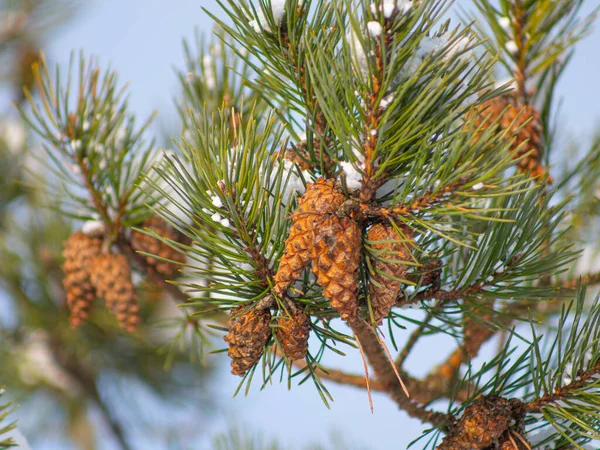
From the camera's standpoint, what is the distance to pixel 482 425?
1.34 ft

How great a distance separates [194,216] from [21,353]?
0.90m

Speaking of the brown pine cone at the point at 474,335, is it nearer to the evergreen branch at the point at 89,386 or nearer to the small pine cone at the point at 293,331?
the small pine cone at the point at 293,331

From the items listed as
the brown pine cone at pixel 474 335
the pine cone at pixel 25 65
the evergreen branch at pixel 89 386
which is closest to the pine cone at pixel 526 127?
the brown pine cone at pixel 474 335

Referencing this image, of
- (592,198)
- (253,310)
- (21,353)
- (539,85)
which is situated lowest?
(21,353)

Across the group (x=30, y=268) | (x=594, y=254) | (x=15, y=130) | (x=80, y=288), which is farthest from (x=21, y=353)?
(x=594, y=254)

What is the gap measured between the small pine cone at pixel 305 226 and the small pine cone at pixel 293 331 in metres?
0.03

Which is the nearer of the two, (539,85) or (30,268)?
(539,85)

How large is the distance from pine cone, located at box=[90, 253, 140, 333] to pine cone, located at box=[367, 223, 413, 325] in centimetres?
30

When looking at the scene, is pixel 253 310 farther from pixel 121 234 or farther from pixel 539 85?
pixel 539 85

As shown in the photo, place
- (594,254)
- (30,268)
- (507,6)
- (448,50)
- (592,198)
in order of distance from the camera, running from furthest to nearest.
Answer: (30,268) → (594,254) → (592,198) → (507,6) → (448,50)

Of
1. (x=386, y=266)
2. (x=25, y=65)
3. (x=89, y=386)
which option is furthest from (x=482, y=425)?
(x=25, y=65)

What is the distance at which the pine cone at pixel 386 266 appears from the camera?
338 mm

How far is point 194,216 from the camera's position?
409 millimetres

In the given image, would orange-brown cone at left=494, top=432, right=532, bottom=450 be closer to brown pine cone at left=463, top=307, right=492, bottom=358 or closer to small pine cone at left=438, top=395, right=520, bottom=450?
small pine cone at left=438, top=395, right=520, bottom=450
